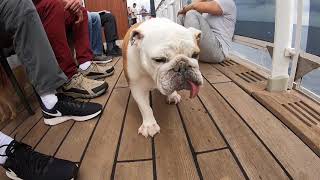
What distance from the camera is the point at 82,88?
162 cm

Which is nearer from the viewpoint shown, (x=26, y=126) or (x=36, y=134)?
(x=36, y=134)

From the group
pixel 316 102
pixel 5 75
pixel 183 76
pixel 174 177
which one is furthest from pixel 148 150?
pixel 5 75

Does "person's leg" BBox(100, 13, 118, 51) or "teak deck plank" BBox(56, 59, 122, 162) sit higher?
"person's leg" BBox(100, 13, 118, 51)

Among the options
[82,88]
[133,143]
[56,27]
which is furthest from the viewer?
[82,88]

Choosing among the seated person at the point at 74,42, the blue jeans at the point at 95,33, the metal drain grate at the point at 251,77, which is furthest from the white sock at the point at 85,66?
the metal drain grate at the point at 251,77

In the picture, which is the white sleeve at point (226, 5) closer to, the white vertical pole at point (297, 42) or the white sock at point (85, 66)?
the white vertical pole at point (297, 42)

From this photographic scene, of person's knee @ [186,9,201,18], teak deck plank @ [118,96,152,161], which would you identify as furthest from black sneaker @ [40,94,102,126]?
person's knee @ [186,9,201,18]

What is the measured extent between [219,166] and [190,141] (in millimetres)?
199

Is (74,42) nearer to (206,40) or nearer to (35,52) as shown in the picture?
(35,52)

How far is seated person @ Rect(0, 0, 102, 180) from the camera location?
2.98 ft

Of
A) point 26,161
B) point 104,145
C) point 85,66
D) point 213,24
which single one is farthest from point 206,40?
point 26,161

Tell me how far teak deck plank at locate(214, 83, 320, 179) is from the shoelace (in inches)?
31.4

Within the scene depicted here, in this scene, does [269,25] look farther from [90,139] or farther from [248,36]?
[90,139]

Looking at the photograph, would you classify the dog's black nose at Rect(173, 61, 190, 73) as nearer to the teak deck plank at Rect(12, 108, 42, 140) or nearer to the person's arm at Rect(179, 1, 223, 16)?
the teak deck plank at Rect(12, 108, 42, 140)
